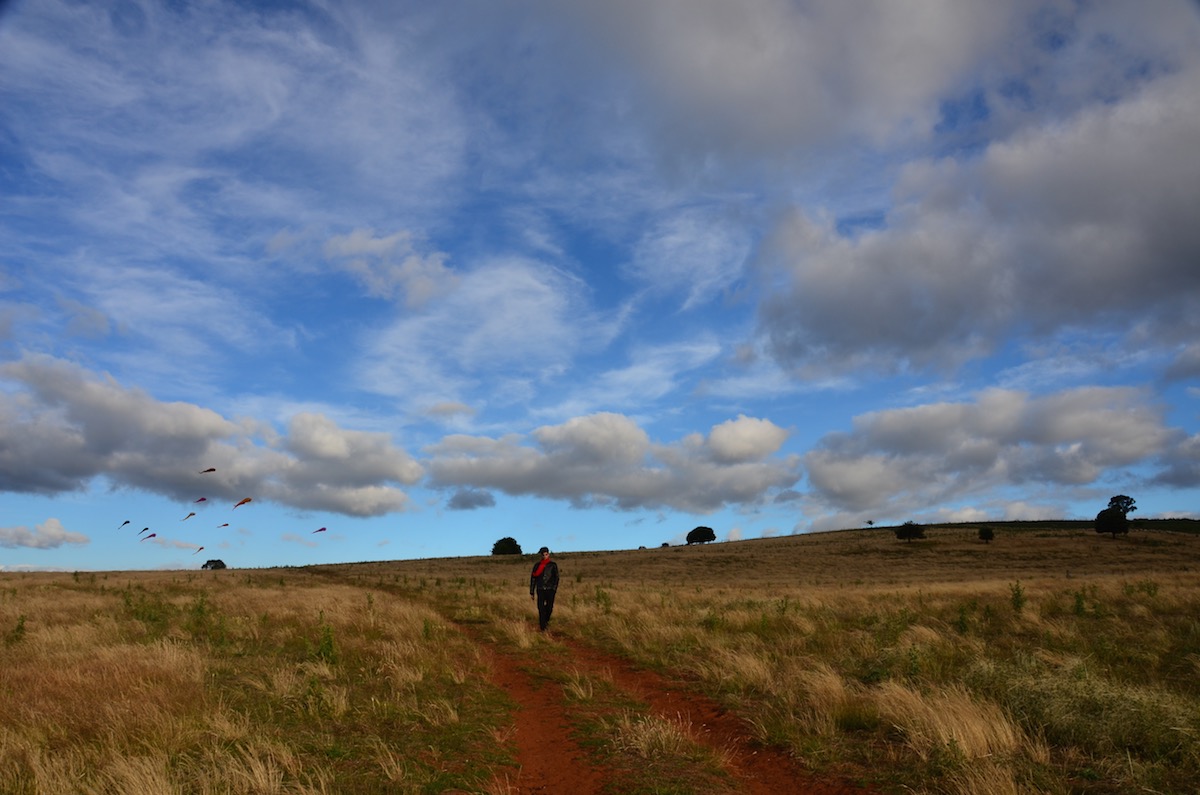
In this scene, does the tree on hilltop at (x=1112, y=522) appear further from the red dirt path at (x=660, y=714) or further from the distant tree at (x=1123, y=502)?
the red dirt path at (x=660, y=714)

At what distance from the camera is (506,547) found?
9294cm

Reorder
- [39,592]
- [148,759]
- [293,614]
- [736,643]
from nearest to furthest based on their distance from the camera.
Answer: [148,759], [736,643], [293,614], [39,592]

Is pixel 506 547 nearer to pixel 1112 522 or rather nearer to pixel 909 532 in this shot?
pixel 909 532

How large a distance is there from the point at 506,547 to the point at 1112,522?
7222cm

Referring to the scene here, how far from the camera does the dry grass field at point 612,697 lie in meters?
6.36

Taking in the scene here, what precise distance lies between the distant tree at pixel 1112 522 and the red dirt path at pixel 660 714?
267 ft

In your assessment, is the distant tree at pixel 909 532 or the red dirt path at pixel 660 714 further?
the distant tree at pixel 909 532

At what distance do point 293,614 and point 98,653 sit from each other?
7.56 meters

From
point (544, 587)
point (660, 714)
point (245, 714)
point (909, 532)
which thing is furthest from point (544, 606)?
point (909, 532)

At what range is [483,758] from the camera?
24.2 ft

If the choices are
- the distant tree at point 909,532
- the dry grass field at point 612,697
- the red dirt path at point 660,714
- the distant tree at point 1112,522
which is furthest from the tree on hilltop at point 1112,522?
the red dirt path at point 660,714

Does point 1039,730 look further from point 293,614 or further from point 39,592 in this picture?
point 39,592

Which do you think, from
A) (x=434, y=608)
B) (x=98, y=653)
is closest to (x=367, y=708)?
(x=98, y=653)

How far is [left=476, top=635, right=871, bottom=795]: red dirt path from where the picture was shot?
6.59 metres
